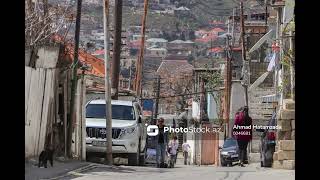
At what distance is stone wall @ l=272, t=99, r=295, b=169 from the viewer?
15.5 m

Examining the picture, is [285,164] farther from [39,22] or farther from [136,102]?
[39,22]

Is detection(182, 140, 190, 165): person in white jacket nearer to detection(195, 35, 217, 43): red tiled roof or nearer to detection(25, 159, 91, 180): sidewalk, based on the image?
detection(195, 35, 217, 43): red tiled roof

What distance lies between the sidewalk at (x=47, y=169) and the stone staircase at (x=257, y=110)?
6.14 m

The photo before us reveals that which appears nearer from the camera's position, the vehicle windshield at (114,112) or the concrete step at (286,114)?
the concrete step at (286,114)

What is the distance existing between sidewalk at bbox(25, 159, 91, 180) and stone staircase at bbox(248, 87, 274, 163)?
6.14 m

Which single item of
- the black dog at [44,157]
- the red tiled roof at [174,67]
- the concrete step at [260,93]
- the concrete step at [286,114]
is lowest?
the black dog at [44,157]

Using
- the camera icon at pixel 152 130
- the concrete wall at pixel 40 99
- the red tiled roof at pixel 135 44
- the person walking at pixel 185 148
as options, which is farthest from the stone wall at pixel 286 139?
the red tiled roof at pixel 135 44

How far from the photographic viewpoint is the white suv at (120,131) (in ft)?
59.4

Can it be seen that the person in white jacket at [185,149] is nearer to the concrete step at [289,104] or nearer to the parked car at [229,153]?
the parked car at [229,153]

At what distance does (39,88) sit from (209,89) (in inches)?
965

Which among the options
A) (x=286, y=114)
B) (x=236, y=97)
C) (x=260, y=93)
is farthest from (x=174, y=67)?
(x=286, y=114)

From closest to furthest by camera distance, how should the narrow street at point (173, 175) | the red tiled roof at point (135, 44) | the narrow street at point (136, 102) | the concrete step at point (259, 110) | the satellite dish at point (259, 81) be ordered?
the narrow street at point (173, 175), the narrow street at point (136, 102), the concrete step at point (259, 110), the red tiled roof at point (135, 44), the satellite dish at point (259, 81)
